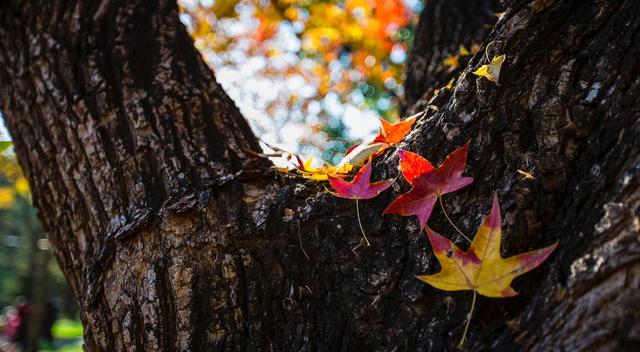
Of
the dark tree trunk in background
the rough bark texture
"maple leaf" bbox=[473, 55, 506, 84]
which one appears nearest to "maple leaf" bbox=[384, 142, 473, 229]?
the dark tree trunk in background

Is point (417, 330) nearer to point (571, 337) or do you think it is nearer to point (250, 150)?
point (571, 337)

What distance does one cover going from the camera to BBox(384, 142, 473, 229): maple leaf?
102 cm

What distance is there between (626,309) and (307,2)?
16.6 ft

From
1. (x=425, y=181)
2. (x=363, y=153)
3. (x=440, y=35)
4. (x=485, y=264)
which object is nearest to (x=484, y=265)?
(x=485, y=264)

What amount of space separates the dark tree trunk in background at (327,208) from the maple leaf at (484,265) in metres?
0.03

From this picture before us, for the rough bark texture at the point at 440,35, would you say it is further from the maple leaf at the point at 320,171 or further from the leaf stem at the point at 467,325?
the leaf stem at the point at 467,325

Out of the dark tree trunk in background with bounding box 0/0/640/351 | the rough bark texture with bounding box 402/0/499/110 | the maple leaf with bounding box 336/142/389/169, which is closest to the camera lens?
the dark tree trunk in background with bounding box 0/0/640/351

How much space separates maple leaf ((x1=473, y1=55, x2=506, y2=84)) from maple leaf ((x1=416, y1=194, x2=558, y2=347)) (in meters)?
0.29

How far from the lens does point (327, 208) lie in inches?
45.0

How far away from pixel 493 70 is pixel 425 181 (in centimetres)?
26

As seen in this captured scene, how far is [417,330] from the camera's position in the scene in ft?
3.13

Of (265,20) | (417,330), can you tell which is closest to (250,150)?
(417,330)

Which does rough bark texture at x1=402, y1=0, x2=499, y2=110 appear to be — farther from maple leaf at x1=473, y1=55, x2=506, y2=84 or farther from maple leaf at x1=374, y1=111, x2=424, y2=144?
maple leaf at x1=473, y1=55, x2=506, y2=84

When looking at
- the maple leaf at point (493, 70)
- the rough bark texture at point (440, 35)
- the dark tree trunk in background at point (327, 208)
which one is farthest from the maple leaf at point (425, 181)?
the rough bark texture at point (440, 35)
